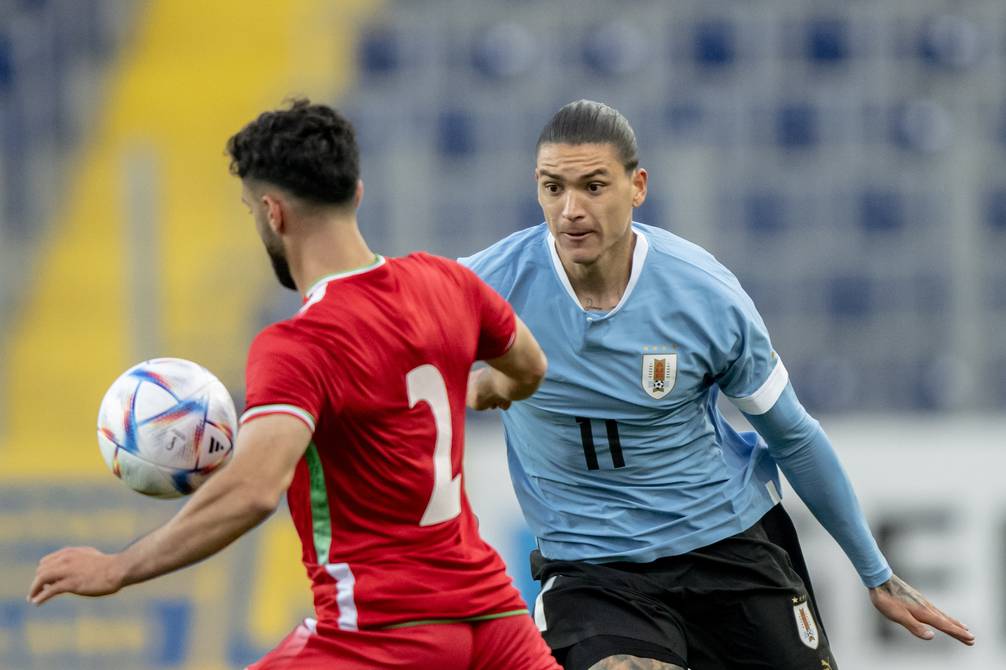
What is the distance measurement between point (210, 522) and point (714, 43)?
9.48 metres

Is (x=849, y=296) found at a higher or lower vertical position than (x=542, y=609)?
lower

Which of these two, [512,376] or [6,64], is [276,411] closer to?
[512,376]

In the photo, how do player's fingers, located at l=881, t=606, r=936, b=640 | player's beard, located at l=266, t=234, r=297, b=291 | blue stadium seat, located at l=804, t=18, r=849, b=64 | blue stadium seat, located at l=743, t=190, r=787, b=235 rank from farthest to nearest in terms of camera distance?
blue stadium seat, located at l=804, t=18, r=849, b=64, blue stadium seat, located at l=743, t=190, r=787, b=235, player's fingers, located at l=881, t=606, r=936, b=640, player's beard, located at l=266, t=234, r=297, b=291

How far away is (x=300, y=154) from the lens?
10.5 feet

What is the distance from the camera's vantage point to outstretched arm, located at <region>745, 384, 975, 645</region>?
4.30 meters

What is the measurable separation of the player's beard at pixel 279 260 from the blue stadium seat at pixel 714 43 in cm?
885

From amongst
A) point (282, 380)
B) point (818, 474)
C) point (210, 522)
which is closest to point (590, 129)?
point (818, 474)

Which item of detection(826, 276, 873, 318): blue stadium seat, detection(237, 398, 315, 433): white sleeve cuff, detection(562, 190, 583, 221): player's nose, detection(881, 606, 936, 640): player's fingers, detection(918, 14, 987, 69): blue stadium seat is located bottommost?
detection(826, 276, 873, 318): blue stadium seat

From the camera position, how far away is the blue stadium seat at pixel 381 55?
12.1m

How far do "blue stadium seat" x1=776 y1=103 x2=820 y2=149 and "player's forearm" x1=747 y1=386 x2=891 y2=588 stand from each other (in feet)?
24.5

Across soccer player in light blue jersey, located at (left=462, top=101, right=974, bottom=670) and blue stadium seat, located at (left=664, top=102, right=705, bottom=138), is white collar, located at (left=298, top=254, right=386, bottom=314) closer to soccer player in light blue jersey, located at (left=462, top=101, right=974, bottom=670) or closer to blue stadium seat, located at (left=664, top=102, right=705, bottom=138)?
soccer player in light blue jersey, located at (left=462, top=101, right=974, bottom=670)

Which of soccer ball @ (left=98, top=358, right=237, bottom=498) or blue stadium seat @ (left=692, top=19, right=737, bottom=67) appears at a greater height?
blue stadium seat @ (left=692, top=19, right=737, bottom=67)

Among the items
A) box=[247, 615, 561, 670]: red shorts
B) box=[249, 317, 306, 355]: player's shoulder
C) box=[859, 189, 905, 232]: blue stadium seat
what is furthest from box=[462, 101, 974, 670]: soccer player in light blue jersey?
box=[859, 189, 905, 232]: blue stadium seat

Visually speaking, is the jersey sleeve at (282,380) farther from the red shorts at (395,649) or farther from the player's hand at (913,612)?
the player's hand at (913,612)
